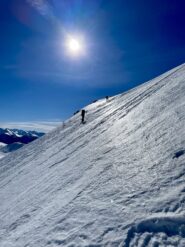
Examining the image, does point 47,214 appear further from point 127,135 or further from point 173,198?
point 127,135

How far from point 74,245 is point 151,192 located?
1974mm

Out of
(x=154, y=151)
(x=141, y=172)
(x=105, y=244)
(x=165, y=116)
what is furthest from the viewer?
(x=165, y=116)

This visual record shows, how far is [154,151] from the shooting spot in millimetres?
8984

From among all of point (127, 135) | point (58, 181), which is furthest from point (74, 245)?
point (127, 135)

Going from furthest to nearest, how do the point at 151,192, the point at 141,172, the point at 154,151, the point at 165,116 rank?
the point at 165,116, the point at 154,151, the point at 141,172, the point at 151,192

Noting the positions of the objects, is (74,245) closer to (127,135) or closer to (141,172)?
(141,172)

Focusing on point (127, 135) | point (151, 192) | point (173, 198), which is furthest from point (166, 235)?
point (127, 135)

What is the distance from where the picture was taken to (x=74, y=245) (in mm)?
5508

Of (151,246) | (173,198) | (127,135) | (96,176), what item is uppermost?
(127,135)

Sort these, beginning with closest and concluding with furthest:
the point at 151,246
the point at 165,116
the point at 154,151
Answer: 1. the point at 151,246
2. the point at 154,151
3. the point at 165,116

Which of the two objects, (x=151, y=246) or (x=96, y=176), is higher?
(x=96, y=176)

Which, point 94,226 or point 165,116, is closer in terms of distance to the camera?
point 94,226

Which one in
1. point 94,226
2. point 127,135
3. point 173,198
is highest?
point 127,135

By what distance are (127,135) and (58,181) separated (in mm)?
3913
